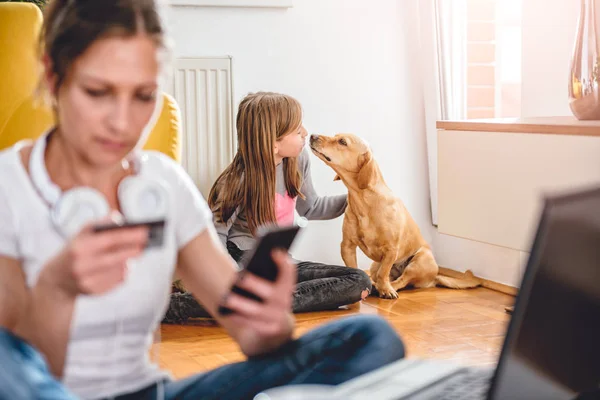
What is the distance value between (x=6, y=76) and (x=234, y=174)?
3.74 ft

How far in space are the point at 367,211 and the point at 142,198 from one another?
6.92ft

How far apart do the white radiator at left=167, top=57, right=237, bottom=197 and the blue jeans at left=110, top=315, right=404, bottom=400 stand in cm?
212

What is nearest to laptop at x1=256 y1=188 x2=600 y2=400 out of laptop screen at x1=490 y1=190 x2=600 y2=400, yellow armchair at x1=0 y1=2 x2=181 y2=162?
laptop screen at x1=490 y1=190 x2=600 y2=400

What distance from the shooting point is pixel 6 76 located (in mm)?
1906

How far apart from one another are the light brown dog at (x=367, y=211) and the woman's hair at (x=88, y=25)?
82.7 inches

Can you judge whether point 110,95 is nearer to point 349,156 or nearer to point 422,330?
point 422,330

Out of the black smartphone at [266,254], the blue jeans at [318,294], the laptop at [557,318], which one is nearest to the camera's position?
the laptop at [557,318]

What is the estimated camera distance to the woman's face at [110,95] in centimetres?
95

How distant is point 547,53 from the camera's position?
293cm

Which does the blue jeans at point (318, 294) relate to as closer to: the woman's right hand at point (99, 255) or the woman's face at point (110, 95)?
the woman's face at point (110, 95)

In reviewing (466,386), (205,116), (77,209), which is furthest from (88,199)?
(205,116)

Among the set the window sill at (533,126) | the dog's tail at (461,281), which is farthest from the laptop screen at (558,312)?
the dog's tail at (461,281)

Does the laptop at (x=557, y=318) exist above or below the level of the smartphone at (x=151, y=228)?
below

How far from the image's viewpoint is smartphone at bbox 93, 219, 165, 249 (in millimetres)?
781
